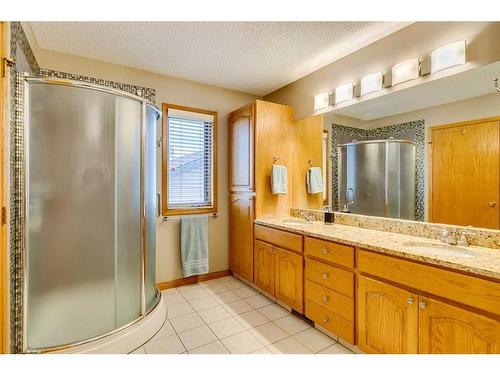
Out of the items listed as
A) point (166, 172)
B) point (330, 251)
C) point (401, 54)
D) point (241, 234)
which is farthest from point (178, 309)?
point (401, 54)

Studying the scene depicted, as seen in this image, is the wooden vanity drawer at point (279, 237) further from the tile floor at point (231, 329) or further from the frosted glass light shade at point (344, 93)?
the frosted glass light shade at point (344, 93)

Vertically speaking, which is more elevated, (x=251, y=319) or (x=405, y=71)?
(x=405, y=71)

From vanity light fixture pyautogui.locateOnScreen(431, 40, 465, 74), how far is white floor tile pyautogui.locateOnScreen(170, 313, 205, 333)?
2.63m

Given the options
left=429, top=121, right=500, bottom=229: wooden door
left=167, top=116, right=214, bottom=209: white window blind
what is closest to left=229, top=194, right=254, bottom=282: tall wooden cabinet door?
left=167, top=116, right=214, bottom=209: white window blind

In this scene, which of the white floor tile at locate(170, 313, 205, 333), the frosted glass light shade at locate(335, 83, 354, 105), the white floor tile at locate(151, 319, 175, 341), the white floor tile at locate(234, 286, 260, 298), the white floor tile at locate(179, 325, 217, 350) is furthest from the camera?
the white floor tile at locate(234, 286, 260, 298)

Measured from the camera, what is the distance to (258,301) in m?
2.42

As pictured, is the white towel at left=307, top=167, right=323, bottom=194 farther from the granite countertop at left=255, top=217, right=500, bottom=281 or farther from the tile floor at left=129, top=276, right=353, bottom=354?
the tile floor at left=129, top=276, right=353, bottom=354

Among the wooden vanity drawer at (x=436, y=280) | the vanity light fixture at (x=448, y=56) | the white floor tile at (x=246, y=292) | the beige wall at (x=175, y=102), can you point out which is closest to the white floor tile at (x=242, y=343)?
the white floor tile at (x=246, y=292)

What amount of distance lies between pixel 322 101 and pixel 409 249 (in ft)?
5.46

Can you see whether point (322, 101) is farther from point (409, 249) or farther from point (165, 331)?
point (165, 331)

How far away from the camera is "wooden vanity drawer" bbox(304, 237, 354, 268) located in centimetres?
162
